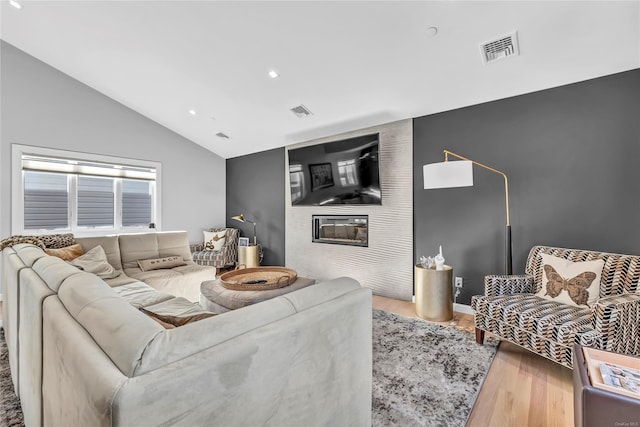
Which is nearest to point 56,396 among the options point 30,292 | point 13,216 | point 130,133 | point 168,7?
point 30,292

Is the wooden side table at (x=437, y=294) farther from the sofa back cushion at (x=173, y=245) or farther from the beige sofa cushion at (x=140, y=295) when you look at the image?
the sofa back cushion at (x=173, y=245)

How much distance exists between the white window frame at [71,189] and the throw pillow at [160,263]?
1.85 m

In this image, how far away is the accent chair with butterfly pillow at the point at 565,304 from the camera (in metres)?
1.76

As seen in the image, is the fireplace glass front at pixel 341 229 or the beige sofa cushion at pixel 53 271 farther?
the fireplace glass front at pixel 341 229

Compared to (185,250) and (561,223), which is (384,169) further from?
(185,250)

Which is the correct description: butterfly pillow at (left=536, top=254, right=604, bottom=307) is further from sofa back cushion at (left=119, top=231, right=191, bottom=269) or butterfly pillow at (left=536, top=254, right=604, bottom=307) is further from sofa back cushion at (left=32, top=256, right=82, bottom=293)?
sofa back cushion at (left=119, top=231, right=191, bottom=269)

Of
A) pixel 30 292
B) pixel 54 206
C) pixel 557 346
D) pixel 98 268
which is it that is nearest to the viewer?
pixel 30 292

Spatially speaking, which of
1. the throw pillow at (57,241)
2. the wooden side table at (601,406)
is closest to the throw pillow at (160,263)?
the throw pillow at (57,241)

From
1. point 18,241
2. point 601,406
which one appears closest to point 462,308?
point 601,406

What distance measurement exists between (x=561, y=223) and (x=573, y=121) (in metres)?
0.93

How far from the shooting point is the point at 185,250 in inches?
153

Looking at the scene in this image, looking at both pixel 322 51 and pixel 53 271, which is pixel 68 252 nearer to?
pixel 53 271

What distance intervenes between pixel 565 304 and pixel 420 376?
1.28 metres

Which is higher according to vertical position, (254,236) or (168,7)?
(168,7)
